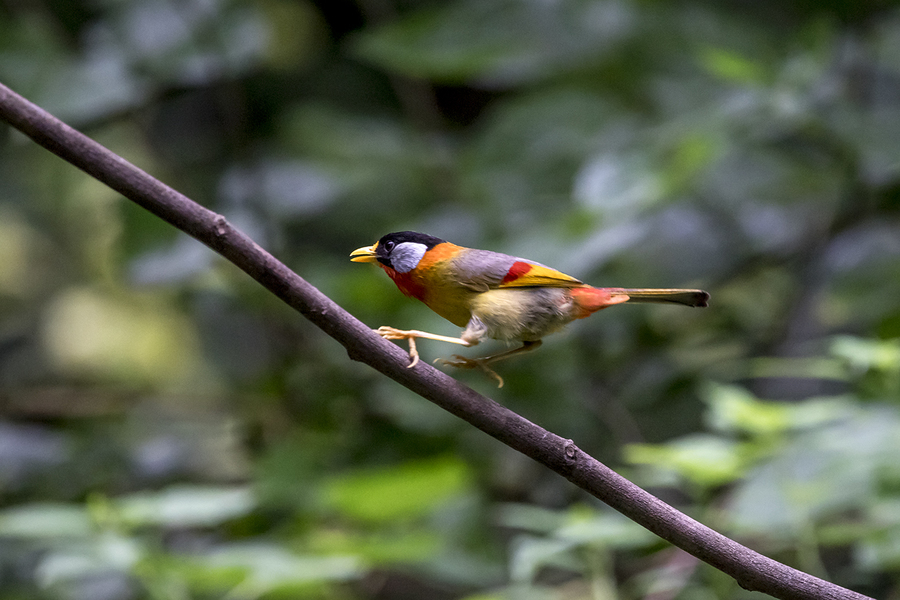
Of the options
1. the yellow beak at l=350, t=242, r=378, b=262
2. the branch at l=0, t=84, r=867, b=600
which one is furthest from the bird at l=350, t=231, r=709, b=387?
the branch at l=0, t=84, r=867, b=600

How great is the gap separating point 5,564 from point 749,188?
10.1 ft

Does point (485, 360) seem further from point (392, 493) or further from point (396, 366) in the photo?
point (392, 493)

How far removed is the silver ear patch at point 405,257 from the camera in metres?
1.24

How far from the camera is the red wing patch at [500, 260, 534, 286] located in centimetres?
128

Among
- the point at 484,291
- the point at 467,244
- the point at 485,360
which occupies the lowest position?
the point at 485,360

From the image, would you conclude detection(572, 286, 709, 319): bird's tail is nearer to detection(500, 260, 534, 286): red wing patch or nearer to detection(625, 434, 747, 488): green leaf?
detection(500, 260, 534, 286): red wing patch

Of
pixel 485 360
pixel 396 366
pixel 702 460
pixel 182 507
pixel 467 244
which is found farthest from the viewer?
pixel 467 244

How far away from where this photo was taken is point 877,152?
108 inches

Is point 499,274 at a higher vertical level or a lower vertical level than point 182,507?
higher

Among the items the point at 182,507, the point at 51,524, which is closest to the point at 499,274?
the point at 182,507

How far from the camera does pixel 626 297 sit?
4.01ft

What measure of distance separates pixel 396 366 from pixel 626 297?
418 mm

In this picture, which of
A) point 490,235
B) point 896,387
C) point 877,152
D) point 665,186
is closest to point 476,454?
point 490,235

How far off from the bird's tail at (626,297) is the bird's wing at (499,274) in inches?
1.0
